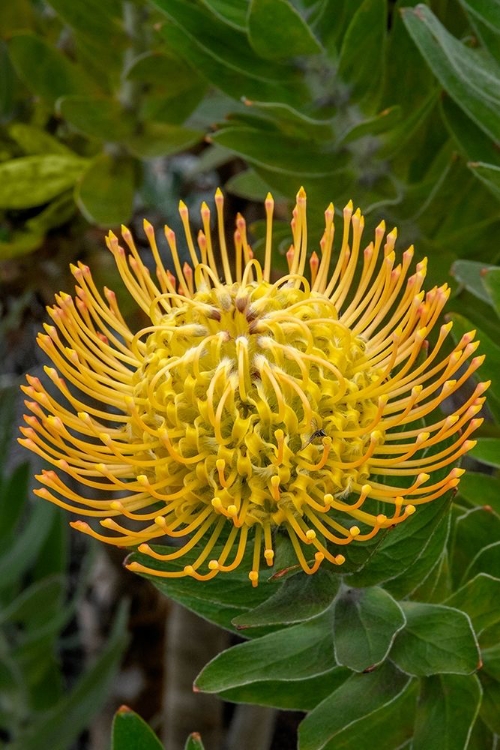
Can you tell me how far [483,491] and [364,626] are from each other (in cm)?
16

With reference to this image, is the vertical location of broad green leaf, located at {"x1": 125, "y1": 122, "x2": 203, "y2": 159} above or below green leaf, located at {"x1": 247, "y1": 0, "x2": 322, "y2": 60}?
above

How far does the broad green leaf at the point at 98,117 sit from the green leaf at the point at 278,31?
234 mm

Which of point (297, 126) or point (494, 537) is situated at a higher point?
point (297, 126)

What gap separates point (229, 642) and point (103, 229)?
0.65m

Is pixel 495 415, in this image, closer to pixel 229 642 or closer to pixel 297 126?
pixel 297 126

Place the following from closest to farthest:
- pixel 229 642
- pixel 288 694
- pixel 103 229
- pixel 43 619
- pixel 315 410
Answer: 1. pixel 315 410
2. pixel 288 694
3. pixel 103 229
4. pixel 43 619
5. pixel 229 642

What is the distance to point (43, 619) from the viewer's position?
1131 mm

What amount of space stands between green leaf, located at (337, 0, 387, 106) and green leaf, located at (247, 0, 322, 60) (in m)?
0.03

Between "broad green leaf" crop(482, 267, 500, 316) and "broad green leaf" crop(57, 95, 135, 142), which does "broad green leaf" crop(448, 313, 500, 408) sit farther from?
"broad green leaf" crop(57, 95, 135, 142)

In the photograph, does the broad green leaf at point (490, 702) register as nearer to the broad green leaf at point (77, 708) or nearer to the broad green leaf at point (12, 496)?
the broad green leaf at point (77, 708)

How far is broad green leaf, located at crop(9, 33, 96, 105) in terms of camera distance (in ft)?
2.84

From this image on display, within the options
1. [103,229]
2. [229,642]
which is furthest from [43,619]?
[103,229]

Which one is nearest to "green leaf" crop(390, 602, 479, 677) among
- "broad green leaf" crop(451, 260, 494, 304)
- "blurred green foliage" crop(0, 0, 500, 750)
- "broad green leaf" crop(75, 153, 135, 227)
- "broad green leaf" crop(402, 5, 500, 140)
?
"blurred green foliage" crop(0, 0, 500, 750)

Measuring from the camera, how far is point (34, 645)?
1119 millimetres
